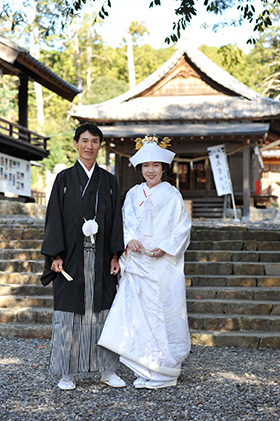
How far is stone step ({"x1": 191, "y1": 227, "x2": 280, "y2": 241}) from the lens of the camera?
8.02 m

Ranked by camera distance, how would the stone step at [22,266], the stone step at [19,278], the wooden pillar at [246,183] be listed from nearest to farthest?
the stone step at [19,278] < the stone step at [22,266] < the wooden pillar at [246,183]

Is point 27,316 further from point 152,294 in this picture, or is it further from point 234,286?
point 234,286

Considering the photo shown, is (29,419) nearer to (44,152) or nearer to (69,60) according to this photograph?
(44,152)

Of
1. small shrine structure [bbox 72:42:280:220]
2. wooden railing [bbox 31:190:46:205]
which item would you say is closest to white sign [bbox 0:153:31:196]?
wooden railing [bbox 31:190:46:205]

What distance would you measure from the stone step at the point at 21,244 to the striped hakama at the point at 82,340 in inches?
162

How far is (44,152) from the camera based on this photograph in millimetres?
19766

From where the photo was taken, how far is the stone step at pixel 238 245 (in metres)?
7.70

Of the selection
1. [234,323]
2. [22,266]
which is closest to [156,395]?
[234,323]

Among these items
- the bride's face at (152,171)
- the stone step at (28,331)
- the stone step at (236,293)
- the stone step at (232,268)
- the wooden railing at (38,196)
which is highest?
the wooden railing at (38,196)

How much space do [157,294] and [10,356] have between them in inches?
68.4

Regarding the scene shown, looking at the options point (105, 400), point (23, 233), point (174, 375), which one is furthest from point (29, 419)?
point (23, 233)

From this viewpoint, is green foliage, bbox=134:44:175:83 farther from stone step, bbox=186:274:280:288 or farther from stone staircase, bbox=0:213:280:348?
stone step, bbox=186:274:280:288

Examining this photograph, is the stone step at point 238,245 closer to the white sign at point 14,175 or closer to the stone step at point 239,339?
the stone step at point 239,339

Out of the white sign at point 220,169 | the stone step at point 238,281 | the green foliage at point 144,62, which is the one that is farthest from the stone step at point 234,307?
the green foliage at point 144,62
